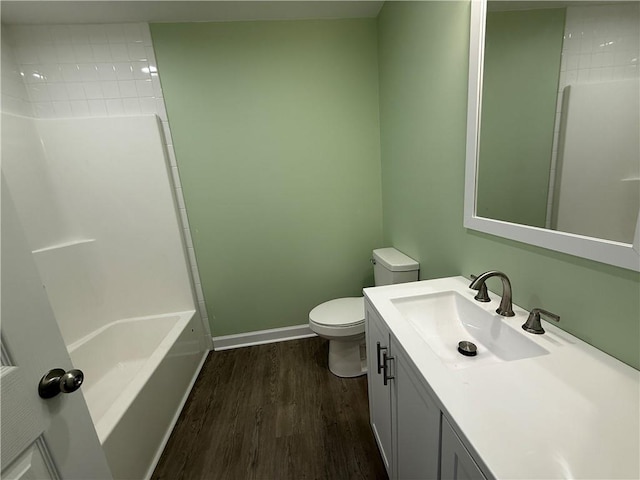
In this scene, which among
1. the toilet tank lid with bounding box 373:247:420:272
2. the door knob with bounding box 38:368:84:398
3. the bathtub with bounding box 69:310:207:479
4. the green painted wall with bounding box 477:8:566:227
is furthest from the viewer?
the toilet tank lid with bounding box 373:247:420:272

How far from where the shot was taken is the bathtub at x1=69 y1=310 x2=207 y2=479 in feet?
3.65

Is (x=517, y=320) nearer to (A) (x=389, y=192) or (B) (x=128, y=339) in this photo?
(A) (x=389, y=192)

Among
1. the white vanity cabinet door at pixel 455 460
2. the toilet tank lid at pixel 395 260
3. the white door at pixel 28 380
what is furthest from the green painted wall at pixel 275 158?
the white vanity cabinet door at pixel 455 460

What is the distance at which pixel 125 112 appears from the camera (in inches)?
68.6

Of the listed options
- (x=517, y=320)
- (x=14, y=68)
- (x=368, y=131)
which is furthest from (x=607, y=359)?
(x=14, y=68)

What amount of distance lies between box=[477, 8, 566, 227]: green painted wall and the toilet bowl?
3.25 feet

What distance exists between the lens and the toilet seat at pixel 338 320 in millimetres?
1614

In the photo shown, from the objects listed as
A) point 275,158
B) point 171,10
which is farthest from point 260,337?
point 171,10

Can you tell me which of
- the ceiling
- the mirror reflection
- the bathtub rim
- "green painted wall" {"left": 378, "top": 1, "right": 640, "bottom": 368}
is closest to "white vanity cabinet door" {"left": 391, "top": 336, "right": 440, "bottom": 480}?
"green painted wall" {"left": 378, "top": 1, "right": 640, "bottom": 368}

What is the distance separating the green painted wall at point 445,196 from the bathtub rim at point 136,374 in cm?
159

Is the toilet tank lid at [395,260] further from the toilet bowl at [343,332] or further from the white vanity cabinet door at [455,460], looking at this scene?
the white vanity cabinet door at [455,460]

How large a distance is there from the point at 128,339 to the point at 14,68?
6.16 ft

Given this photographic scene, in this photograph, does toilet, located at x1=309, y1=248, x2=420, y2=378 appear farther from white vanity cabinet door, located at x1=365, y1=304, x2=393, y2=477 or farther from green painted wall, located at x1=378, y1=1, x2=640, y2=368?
white vanity cabinet door, located at x1=365, y1=304, x2=393, y2=477

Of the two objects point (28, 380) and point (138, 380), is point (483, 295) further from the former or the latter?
point (138, 380)
